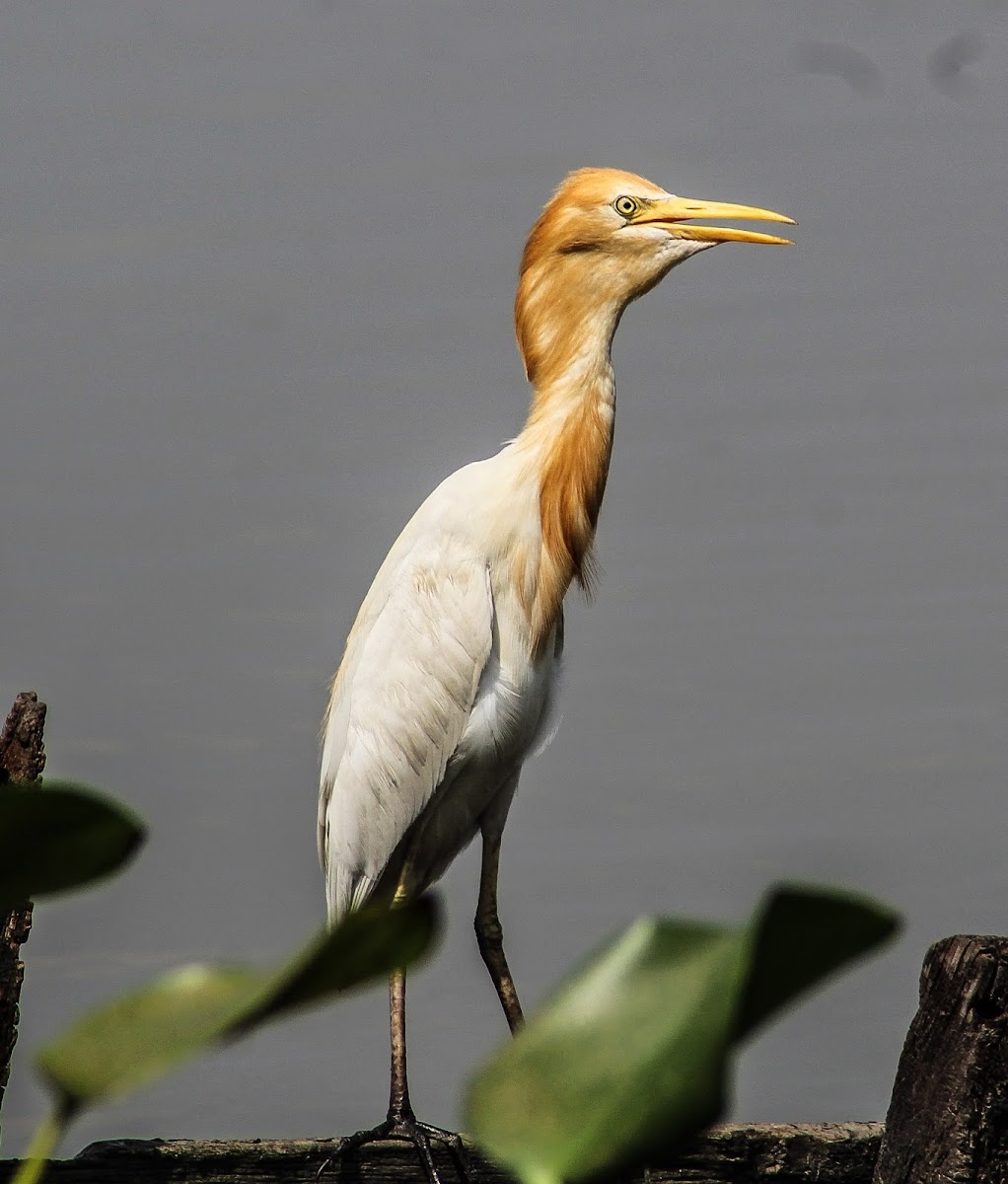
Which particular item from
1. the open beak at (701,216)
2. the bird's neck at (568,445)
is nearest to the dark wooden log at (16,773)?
the bird's neck at (568,445)

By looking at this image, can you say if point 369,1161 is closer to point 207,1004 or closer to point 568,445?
point 568,445

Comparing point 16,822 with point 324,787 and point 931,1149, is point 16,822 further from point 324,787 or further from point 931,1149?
point 324,787

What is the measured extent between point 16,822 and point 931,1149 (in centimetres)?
105

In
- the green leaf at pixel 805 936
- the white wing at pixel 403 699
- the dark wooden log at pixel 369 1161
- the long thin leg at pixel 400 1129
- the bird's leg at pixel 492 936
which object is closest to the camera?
the green leaf at pixel 805 936

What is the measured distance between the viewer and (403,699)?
1684mm

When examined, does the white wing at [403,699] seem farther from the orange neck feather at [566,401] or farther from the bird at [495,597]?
the orange neck feather at [566,401]

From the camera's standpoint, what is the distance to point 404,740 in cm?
169

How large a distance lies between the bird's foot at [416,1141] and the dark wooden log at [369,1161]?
0.03 feet

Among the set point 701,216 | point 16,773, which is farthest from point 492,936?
point 701,216

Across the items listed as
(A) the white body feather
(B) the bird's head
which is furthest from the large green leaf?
(B) the bird's head

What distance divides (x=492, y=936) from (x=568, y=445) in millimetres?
597

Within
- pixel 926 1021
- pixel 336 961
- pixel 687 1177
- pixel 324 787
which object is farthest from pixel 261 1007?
pixel 324 787

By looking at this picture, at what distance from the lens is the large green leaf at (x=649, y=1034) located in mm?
227

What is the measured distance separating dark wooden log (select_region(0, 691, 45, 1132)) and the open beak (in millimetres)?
894
